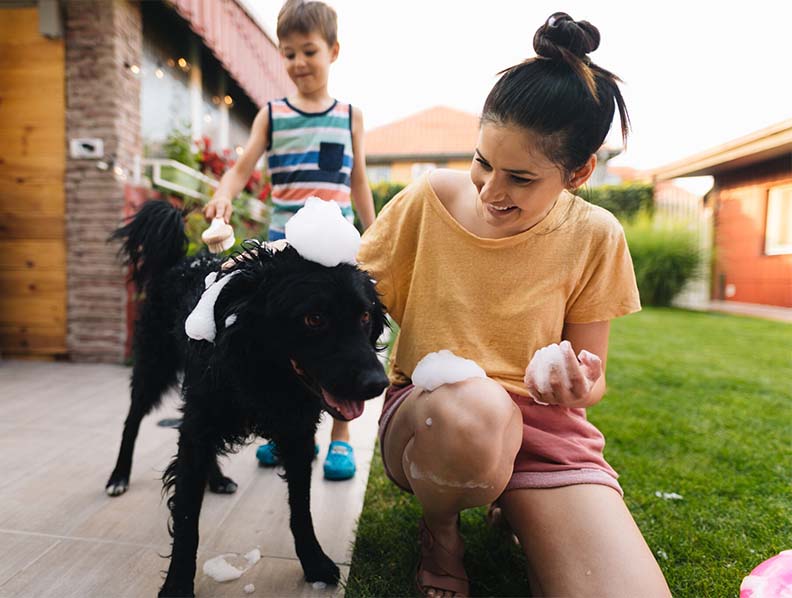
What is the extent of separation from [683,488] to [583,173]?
156 cm

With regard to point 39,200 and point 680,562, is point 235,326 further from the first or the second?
point 39,200

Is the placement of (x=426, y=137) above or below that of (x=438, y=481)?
above

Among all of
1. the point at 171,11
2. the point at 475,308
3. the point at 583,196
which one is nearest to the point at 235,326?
the point at 475,308

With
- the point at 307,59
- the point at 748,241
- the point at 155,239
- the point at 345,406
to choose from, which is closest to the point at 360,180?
the point at 307,59

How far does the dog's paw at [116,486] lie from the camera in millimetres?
2010

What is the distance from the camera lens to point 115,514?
6.11ft

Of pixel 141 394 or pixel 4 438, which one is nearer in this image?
pixel 141 394

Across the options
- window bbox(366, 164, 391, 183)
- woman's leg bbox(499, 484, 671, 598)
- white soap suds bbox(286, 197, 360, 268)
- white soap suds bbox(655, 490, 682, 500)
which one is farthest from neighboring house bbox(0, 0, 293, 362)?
window bbox(366, 164, 391, 183)

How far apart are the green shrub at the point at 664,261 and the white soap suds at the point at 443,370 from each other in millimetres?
10197

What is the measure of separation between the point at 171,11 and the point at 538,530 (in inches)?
209

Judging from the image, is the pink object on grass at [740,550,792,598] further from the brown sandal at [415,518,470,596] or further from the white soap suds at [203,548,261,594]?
the white soap suds at [203,548,261,594]

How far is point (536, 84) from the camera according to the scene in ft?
4.12

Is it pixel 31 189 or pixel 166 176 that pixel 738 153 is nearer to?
pixel 166 176

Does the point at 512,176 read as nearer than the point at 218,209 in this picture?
Yes
